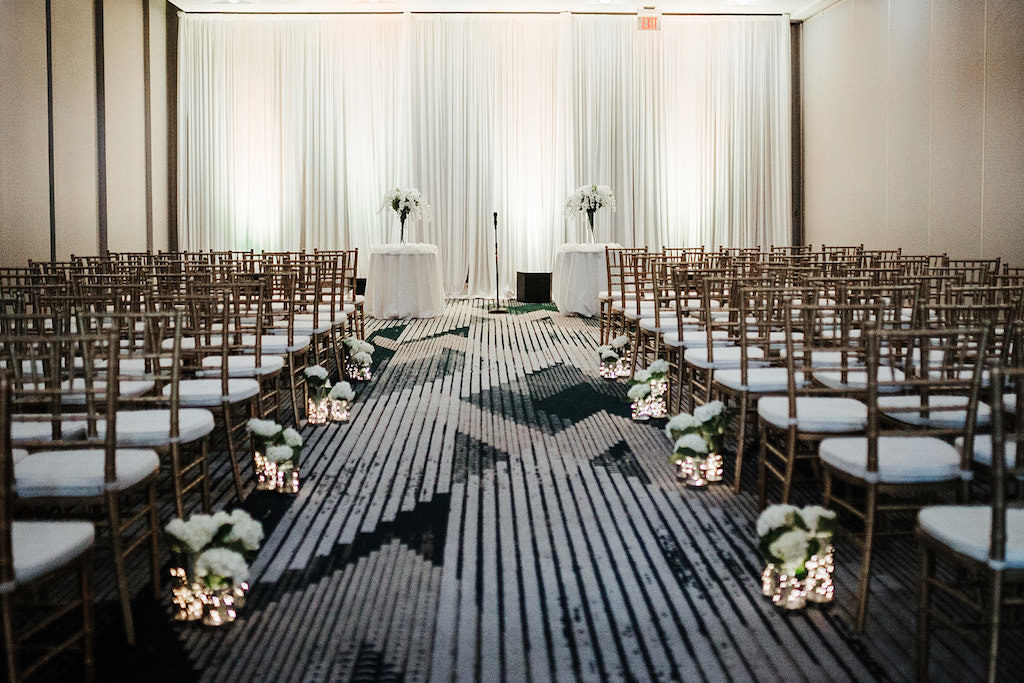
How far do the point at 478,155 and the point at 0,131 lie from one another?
7.48 meters

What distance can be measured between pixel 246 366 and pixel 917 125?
845 centimetres

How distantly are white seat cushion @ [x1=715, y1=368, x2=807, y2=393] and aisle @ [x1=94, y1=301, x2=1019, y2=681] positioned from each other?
19.1 inches

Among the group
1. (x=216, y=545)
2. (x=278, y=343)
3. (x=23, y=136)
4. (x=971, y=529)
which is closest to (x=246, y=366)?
(x=278, y=343)

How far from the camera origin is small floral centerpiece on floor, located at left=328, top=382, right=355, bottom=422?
18.5ft

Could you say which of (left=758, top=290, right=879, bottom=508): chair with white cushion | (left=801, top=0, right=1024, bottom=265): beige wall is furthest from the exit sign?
(left=758, top=290, right=879, bottom=508): chair with white cushion

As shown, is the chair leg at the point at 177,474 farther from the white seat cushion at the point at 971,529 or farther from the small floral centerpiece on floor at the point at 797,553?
the white seat cushion at the point at 971,529

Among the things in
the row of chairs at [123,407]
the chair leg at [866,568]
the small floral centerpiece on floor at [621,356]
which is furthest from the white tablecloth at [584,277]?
the chair leg at [866,568]

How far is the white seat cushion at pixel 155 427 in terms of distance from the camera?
321 centimetres

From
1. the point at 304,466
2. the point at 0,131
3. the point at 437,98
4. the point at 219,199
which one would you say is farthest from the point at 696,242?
the point at 304,466

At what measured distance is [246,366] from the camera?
4.46 meters

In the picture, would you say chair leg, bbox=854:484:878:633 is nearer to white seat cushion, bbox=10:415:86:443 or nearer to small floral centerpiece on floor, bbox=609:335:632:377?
white seat cushion, bbox=10:415:86:443

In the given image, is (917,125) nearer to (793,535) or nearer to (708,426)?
(708,426)

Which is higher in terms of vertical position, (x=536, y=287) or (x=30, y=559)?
(x=536, y=287)

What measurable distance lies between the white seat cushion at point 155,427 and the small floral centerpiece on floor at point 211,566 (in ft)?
1.45
